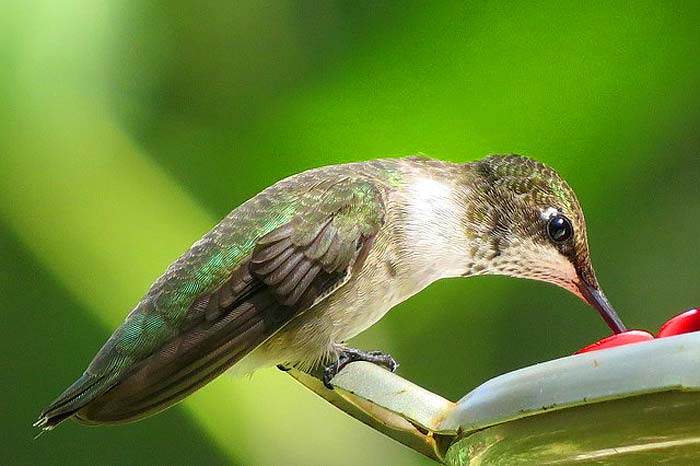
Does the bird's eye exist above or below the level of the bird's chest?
below

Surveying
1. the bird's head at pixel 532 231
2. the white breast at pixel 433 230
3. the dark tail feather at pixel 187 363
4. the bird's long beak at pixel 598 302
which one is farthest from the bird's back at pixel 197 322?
the bird's long beak at pixel 598 302

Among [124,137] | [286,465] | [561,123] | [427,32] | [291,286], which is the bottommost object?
[286,465]

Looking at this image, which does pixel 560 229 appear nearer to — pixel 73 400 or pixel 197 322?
pixel 197 322

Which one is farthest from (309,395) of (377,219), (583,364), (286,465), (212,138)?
(583,364)

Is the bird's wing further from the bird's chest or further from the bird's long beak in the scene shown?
the bird's long beak

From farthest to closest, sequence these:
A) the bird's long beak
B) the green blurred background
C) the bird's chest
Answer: the green blurred background, the bird's long beak, the bird's chest

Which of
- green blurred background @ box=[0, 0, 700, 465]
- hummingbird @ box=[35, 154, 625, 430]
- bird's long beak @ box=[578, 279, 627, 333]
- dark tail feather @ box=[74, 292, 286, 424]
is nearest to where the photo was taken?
dark tail feather @ box=[74, 292, 286, 424]

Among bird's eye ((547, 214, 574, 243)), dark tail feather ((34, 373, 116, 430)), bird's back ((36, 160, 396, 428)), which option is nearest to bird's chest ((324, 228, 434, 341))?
bird's back ((36, 160, 396, 428))

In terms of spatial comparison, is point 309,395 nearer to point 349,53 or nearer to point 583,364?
point 349,53
